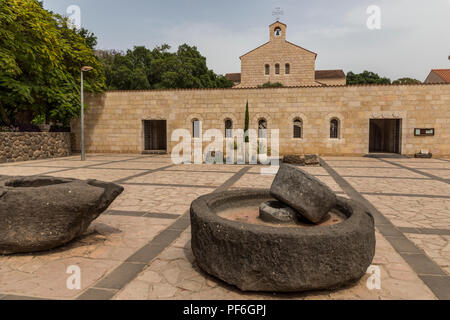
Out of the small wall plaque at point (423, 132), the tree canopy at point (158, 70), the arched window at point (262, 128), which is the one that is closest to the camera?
the small wall plaque at point (423, 132)

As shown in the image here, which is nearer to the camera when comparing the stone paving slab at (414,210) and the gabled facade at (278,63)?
the stone paving slab at (414,210)

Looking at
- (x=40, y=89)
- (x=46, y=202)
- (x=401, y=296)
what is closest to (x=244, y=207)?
(x=401, y=296)

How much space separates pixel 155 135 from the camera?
21.5m

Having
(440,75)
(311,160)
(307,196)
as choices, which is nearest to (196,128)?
(311,160)

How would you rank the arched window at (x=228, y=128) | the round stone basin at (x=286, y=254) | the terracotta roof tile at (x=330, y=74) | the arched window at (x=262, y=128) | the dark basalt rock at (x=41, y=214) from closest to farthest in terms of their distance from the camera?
1. the round stone basin at (x=286, y=254)
2. the dark basalt rock at (x=41, y=214)
3. the arched window at (x=262, y=128)
4. the arched window at (x=228, y=128)
5. the terracotta roof tile at (x=330, y=74)

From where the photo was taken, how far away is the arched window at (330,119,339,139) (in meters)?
16.6

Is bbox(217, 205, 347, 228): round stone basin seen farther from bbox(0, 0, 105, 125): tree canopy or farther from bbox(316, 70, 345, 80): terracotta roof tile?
bbox(316, 70, 345, 80): terracotta roof tile

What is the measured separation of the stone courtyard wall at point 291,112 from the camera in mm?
15641

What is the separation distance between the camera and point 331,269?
2473 mm

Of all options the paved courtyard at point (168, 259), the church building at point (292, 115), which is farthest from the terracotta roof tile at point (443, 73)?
the paved courtyard at point (168, 259)

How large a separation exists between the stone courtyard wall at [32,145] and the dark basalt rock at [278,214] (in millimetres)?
13952

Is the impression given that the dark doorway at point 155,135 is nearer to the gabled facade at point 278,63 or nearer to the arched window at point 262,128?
the arched window at point 262,128

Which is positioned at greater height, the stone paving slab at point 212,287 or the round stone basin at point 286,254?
the round stone basin at point 286,254
